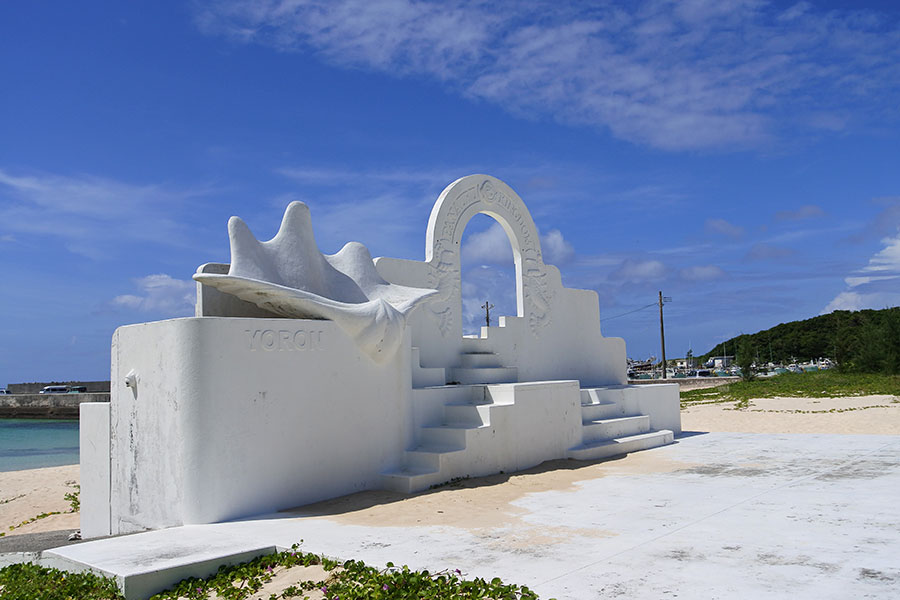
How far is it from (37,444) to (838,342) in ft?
132

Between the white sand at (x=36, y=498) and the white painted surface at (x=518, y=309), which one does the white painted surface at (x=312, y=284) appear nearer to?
the white painted surface at (x=518, y=309)

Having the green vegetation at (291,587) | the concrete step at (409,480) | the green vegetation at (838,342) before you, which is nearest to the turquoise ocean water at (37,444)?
the concrete step at (409,480)

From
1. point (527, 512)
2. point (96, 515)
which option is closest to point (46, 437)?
point (96, 515)

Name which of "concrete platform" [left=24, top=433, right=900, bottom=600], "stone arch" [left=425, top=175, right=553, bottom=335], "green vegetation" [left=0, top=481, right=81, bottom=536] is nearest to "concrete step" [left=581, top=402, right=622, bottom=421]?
"stone arch" [left=425, top=175, right=553, bottom=335]

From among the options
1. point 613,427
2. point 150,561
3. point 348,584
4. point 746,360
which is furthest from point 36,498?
point 746,360

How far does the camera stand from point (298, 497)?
6.66 meters

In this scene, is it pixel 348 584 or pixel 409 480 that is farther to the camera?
pixel 409 480

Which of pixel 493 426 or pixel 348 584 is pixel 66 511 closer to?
pixel 493 426

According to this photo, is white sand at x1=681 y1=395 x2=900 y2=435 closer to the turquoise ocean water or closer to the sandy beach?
the sandy beach

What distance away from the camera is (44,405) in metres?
45.3

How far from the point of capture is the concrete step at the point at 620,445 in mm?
9492

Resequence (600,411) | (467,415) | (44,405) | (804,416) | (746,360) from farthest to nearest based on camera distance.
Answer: (44,405) < (746,360) < (804,416) < (600,411) < (467,415)

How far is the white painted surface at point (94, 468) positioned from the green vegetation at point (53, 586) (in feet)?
8.95

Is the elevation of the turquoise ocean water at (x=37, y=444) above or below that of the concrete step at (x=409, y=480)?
below
